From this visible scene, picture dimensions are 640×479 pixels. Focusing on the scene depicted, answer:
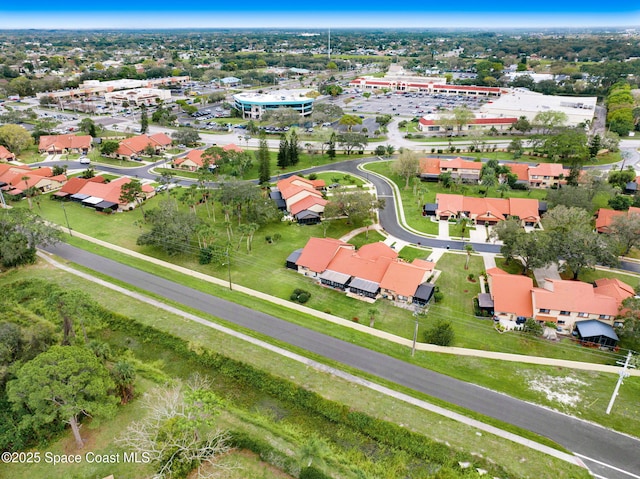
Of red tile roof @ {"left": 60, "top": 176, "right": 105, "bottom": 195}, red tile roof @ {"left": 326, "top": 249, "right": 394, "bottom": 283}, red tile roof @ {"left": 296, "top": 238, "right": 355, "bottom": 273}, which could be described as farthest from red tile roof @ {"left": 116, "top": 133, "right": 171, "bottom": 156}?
red tile roof @ {"left": 326, "top": 249, "right": 394, "bottom": 283}

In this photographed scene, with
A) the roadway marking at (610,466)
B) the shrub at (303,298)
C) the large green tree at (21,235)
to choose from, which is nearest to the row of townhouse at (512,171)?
the shrub at (303,298)

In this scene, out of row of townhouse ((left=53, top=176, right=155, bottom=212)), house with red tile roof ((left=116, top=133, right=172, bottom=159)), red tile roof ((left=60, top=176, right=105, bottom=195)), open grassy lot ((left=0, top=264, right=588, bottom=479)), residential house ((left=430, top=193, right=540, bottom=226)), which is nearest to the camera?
open grassy lot ((left=0, top=264, right=588, bottom=479))

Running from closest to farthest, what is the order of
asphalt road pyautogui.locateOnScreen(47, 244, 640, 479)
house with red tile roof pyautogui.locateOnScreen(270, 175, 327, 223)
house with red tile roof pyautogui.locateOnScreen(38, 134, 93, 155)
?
1. asphalt road pyautogui.locateOnScreen(47, 244, 640, 479)
2. house with red tile roof pyautogui.locateOnScreen(270, 175, 327, 223)
3. house with red tile roof pyautogui.locateOnScreen(38, 134, 93, 155)

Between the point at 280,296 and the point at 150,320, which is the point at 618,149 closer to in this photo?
the point at 280,296

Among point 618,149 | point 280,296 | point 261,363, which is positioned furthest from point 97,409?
point 618,149

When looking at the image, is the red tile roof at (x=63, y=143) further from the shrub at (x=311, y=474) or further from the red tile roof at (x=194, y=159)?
the shrub at (x=311, y=474)

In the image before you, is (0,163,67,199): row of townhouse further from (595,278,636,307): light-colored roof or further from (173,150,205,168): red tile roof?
(595,278,636,307): light-colored roof

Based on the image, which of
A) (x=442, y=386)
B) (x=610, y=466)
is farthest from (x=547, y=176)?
(x=610, y=466)
